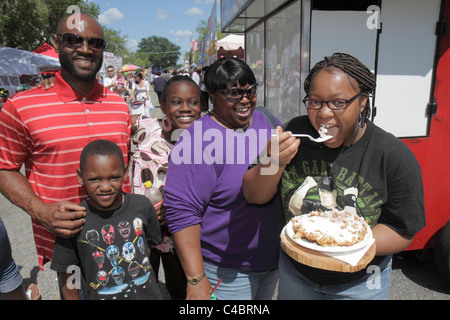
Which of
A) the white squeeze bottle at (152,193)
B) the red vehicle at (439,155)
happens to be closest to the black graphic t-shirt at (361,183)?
the white squeeze bottle at (152,193)

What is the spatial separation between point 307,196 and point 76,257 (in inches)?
54.6

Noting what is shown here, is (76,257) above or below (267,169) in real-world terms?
below

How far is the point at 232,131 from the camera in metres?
1.68

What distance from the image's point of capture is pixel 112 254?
1.82 metres

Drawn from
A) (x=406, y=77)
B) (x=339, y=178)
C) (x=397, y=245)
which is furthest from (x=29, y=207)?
(x=406, y=77)

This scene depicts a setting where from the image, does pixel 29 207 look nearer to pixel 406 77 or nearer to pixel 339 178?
pixel 339 178

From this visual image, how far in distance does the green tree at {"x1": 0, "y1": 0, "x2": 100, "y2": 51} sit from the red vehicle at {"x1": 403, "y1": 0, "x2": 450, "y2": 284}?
2507 cm

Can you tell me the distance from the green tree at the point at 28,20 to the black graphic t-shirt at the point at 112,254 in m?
24.5

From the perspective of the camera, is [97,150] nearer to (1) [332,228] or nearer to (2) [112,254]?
(2) [112,254]

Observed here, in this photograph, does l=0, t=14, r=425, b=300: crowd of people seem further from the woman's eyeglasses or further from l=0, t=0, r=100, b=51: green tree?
l=0, t=0, r=100, b=51: green tree

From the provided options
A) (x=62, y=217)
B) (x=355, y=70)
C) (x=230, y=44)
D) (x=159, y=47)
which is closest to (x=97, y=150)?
(x=62, y=217)

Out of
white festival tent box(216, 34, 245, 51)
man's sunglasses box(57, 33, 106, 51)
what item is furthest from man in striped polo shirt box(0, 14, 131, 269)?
white festival tent box(216, 34, 245, 51)

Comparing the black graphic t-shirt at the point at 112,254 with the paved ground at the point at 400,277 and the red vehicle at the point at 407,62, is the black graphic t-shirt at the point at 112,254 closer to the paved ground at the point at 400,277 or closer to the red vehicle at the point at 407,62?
the paved ground at the point at 400,277

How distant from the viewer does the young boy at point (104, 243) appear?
5.83 feet
